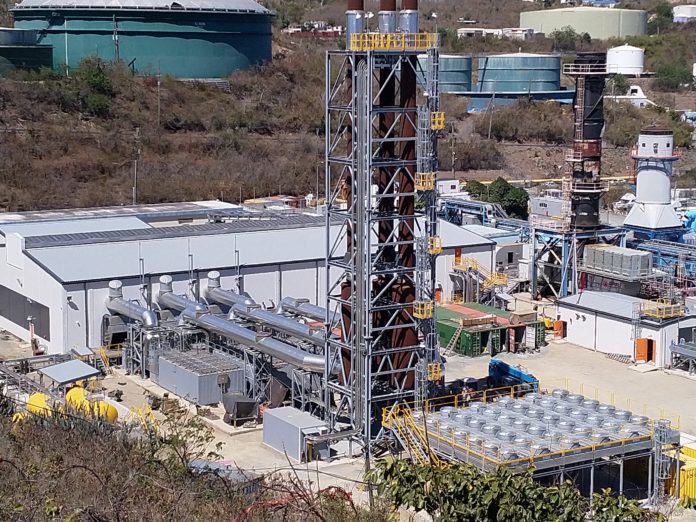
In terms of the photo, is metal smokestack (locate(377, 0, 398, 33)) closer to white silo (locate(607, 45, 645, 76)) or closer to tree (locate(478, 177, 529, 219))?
tree (locate(478, 177, 529, 219))

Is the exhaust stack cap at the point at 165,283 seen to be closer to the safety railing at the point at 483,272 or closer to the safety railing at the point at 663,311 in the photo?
the safety railing at the point at 483,272

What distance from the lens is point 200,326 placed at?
30.0 meters

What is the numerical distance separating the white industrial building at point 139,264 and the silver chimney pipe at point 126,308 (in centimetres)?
40

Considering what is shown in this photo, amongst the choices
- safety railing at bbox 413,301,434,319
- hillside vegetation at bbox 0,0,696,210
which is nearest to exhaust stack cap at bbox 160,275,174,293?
safety railing at bbox 413,301,434,319

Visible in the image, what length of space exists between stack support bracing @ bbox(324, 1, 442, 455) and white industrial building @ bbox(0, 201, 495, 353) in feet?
30.9

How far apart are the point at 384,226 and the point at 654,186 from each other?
19.2 metres

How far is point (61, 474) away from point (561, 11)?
372 ft

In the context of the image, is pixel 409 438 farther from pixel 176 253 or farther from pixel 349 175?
pixel 176 253

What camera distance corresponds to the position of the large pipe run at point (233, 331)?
2611 centimetres

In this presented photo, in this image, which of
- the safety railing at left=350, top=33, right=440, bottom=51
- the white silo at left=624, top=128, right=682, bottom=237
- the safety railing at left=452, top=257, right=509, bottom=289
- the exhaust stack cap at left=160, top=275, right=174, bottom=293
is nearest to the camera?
the safety railing at left=350, top=33, right=440, bottom=51

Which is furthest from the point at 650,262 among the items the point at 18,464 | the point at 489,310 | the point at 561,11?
the point at 561,11

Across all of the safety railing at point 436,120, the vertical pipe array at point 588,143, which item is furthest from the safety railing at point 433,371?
the vertical pipe array at point 588,143

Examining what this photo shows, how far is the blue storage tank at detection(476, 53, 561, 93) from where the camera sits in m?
83.2

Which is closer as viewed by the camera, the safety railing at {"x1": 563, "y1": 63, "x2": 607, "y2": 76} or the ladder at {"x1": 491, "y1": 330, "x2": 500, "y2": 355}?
the ladder at {"x1": 491, "y1": 330, "x2": 500, "y2": 355}
